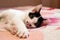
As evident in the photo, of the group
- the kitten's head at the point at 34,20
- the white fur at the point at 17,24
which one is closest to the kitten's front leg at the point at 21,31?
the white fur at the point at 17,24

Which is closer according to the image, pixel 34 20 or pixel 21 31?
pixel 21 31

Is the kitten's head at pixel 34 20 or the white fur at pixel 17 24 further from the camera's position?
the kitten's head at pixel 34 20

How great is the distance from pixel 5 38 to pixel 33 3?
1.69 metres

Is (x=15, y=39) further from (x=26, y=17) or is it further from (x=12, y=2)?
(x=12, y=2)

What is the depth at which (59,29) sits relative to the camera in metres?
1.22

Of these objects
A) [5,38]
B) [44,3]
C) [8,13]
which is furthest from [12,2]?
[5,38]

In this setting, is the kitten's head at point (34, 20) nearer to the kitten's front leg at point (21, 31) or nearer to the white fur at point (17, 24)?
the white fur at point (17, 24)

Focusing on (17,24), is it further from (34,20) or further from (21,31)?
(34,20)

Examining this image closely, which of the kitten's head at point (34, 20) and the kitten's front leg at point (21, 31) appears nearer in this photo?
the kitten's front leg at point (21, 31)

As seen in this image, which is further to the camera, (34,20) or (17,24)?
(34,20)

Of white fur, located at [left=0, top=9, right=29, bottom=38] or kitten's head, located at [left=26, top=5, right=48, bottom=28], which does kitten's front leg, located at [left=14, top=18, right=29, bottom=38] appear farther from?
kitten's head, located at [left=26, top=5, right=48, bottom=28]

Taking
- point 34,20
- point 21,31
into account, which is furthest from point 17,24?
point 34,20

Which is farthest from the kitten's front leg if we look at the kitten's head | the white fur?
the kitten's head

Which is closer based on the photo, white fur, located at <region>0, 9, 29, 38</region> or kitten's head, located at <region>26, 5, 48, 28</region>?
white fur, located at <region>0, 9, 29, 38</region>
